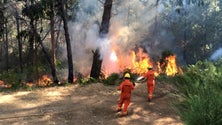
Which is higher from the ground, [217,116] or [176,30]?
[176,30]

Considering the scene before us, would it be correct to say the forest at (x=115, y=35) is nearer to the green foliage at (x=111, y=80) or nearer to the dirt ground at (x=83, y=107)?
the green foliage at (x=111, y=80)

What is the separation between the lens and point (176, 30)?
2045 inches

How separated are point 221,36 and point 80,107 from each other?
3856cm

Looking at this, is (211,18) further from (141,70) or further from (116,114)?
(116,114)

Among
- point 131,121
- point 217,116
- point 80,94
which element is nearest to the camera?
point 217,116

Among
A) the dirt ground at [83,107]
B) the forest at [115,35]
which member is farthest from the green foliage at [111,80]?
the forest at [115,35]

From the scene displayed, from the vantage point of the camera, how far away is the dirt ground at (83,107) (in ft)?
37.8

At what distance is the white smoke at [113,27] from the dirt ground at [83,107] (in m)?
19.4

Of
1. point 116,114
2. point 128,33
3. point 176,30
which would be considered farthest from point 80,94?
point 176,30

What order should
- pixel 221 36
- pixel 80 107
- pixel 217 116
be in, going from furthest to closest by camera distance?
pixel 221 36 → pixel 80 107 → pixel 217 116

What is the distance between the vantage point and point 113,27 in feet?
136

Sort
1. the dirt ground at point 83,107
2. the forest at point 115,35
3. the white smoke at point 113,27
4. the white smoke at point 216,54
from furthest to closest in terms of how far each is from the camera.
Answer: the white smoke at point 216,54 < the white smoke at point 113,27 < the forest at point 115,35 < the dirt ground at point 83,107

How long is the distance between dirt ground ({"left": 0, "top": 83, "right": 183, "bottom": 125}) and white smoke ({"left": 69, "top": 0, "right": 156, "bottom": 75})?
763 inches

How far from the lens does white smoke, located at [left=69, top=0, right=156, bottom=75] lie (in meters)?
41.2
